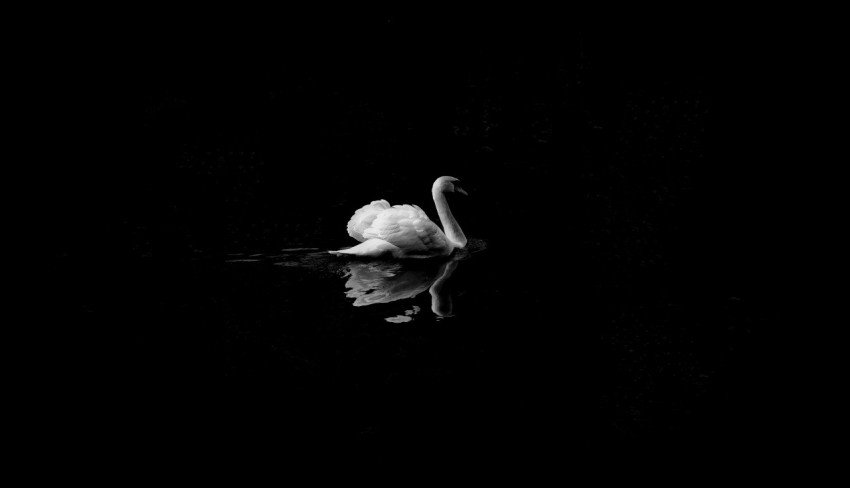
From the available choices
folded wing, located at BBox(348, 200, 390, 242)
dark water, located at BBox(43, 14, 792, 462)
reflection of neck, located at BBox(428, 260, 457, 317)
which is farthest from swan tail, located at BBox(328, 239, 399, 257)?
reflection of neck, located at BBox(428, 260, 457, 317)

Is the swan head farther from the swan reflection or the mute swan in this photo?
the swan reflection

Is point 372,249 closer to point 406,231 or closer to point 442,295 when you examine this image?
point 406,231

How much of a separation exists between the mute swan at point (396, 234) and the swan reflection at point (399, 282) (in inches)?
4.4

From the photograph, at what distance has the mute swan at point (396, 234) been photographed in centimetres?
784

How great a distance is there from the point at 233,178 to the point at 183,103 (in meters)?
3.76

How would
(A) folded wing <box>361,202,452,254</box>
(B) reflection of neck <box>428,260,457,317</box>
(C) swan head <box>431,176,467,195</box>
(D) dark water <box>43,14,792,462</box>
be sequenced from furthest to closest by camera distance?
(C) swan head <box>431,176,467,195</box> < (A) folded wing <box>361,202,452,254</box> < (B) reflection of neck <box>428,260,457,317</box> < (D) dark water <box>43,14,792,462</box>

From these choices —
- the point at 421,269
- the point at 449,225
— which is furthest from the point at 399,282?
the point at 449,225

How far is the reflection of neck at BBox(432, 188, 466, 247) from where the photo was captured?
8.61 meters

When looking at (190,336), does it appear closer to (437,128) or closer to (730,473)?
(730,473)

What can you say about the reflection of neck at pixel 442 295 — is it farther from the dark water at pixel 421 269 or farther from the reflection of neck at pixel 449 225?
the reflection of neck at pixel 449 225

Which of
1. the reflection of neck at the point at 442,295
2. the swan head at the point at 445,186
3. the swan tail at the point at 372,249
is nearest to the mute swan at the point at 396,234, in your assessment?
the swan tail at the point at 372,249

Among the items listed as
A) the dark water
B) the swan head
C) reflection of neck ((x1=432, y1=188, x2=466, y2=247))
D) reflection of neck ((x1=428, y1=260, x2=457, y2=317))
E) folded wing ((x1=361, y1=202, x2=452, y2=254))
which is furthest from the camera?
the swan head

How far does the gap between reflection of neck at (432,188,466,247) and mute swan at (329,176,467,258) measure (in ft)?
0.47

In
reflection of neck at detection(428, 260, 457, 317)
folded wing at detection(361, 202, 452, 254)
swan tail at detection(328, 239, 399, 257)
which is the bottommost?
reflection of neck at detection(428, 260, 457, 317)
